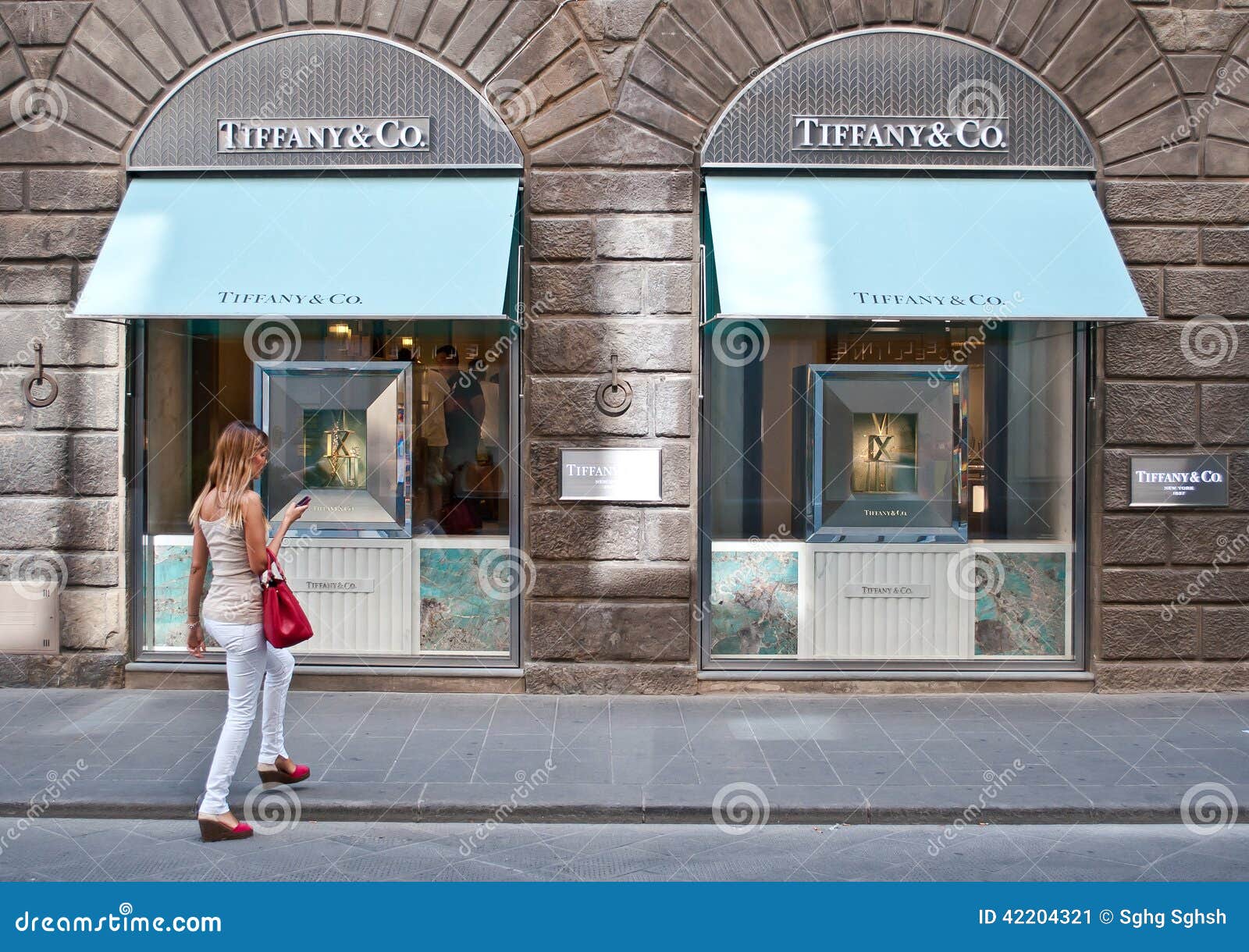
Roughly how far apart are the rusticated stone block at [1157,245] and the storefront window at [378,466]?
5252 millimetres

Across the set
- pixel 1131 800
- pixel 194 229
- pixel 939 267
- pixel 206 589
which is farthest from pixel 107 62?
pixel 1131 800

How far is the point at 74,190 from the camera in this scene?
884 cm

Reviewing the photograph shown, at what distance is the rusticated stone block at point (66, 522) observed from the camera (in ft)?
29.1

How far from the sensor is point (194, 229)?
858 centimetres

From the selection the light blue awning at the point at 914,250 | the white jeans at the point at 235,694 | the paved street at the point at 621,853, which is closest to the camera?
the paved street at the point at 621,853

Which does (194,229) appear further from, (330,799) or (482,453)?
(330,799)

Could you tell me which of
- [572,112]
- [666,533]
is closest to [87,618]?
[666,533]
